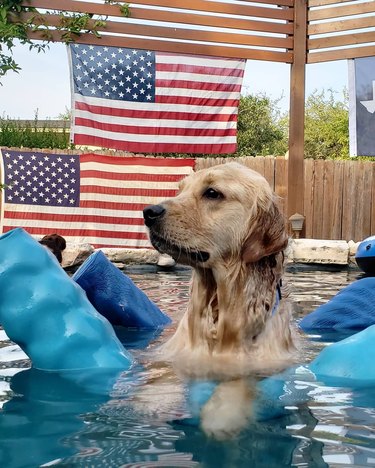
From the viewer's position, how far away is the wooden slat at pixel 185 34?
454 inches

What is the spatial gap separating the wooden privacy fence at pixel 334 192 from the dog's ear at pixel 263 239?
9.40 meters

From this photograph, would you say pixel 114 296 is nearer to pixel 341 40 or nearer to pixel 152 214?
pixel 152 214

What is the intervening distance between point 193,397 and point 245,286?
2.57 ft

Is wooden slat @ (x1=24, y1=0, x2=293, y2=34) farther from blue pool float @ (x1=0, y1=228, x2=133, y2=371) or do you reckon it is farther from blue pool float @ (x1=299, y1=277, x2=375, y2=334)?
blue pool float @ (x1=0, y1=228, x2=133, y2=371)

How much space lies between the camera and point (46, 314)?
3.14 m

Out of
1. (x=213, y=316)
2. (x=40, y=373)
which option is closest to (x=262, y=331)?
(x=213, y=316)

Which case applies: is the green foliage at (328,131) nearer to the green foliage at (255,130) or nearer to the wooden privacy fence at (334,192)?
the green foliage at (255,130)

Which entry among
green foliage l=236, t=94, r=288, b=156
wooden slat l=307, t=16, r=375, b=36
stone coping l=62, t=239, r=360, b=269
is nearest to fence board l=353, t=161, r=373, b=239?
stone coping l=62, t=239, r=360, b=269

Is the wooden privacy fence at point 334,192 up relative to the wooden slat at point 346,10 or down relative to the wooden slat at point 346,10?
down

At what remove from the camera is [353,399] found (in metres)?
2.81

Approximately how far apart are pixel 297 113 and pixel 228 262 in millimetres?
9273

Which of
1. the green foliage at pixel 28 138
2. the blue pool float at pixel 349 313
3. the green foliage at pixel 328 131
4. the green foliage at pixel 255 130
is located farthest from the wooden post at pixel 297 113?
the green foliage at pixel 328 131

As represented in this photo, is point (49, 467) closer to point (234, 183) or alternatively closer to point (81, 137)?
point (234, 183)

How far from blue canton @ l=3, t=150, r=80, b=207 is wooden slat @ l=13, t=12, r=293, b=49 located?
7.55 feet
